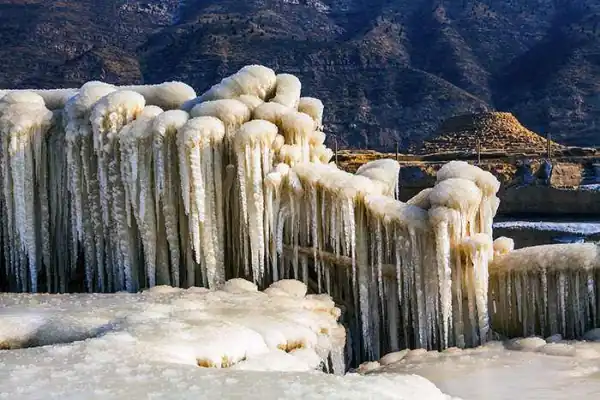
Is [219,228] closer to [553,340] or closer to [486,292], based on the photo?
[486,292]

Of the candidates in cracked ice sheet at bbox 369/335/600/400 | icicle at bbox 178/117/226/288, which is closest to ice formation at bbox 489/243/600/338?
cracked ice sheet at bbox 369/335/600/400

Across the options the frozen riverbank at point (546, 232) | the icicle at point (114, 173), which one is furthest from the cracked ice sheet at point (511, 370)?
the frozen riverbank at point (546, 232)

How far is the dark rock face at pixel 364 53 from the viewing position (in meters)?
81.9

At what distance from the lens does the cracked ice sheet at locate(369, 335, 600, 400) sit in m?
7.17

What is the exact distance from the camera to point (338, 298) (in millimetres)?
9992

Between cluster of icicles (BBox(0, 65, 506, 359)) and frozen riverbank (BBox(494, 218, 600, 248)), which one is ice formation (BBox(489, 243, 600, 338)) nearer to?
cluster of icicles (BBox(0, 65, 506, 359))

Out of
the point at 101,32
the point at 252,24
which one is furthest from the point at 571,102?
the point at 101,32

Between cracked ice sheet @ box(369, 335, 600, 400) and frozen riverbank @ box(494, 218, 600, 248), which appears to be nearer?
cracked ice sheet @ box(369, 335, 600, 400)

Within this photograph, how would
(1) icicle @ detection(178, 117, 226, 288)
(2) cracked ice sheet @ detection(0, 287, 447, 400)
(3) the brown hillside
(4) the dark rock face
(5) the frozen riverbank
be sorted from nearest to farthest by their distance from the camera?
(2) cracked ice sheet @ detection(0, 287, 447, 400)
(1) icicle @ detection(178, 117, 226, 288)
(5) the frozen riverbank
(3) the brown hillside
(4) the dark rock face

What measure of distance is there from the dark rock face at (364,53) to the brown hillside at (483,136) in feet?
112

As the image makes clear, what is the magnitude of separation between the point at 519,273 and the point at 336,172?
2.48m

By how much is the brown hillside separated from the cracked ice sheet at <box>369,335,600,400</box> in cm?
2998

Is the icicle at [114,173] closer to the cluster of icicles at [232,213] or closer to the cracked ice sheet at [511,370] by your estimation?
the cluster of icicles at [232,213]

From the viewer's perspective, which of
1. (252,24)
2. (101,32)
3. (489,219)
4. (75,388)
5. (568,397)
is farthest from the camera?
(101,32)
